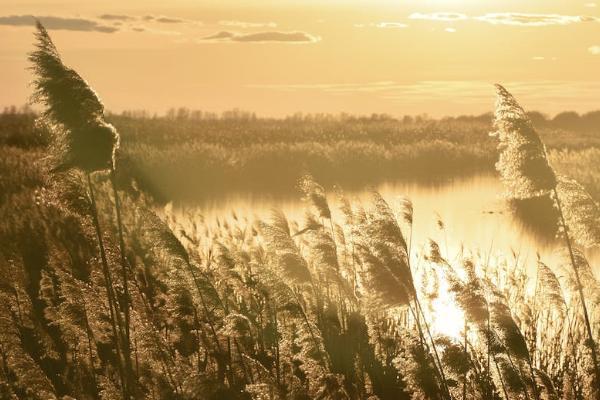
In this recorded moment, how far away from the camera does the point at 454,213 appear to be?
20.4 metres

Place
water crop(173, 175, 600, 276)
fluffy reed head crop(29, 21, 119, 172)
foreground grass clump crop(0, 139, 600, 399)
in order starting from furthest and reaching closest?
water crop(173, 175, 600, 276), foreground grass clump crop(0, 139, 600, 399), fluffy reed head crop(29, 21, 119, 172)

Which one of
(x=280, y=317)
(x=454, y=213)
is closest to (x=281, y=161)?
(x=454, y=213)

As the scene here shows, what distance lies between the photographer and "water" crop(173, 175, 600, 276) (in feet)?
44.7

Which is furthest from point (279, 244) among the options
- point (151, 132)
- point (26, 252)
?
point (151, 132)

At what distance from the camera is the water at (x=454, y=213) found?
1363 centimetres

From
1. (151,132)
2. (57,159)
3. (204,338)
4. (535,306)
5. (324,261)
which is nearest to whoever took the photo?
(57,159)

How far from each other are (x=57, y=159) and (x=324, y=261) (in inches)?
89.9

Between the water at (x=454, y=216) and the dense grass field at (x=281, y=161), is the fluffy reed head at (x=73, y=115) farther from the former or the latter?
the dense grass field at (x=281, y=161)

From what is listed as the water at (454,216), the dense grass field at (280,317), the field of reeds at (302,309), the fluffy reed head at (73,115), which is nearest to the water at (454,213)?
the water at (454,216)

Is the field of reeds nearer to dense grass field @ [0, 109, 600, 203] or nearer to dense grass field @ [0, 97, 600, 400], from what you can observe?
dense grass field @ [0, 97, 600, 400]

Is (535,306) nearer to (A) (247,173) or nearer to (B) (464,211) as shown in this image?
(B) (464,211)

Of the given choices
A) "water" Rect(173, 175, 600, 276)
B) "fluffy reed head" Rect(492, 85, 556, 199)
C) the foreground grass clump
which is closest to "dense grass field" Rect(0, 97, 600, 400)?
the foreground grass clump

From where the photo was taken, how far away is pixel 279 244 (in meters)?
5.85

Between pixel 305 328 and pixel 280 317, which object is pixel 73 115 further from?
pixel 280 317
